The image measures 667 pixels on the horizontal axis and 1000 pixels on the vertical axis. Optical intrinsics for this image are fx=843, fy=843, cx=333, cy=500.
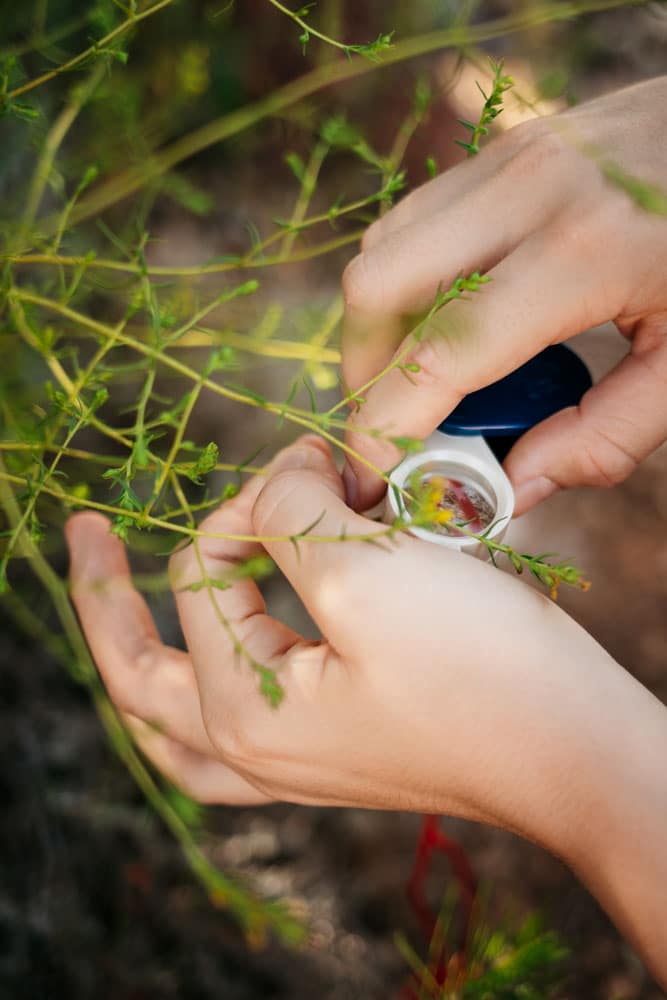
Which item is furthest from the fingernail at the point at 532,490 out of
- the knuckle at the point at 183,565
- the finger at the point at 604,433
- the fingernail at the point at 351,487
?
the knuckle at the point at 183,565

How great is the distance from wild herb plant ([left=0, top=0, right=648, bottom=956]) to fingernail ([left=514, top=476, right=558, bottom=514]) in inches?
1.7

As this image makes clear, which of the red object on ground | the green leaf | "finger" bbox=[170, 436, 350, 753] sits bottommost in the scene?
the red object on ground

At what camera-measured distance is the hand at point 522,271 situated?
51cm

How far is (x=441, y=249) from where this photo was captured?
1.79 feet

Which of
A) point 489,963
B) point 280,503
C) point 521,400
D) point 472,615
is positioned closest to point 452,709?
point 472,615

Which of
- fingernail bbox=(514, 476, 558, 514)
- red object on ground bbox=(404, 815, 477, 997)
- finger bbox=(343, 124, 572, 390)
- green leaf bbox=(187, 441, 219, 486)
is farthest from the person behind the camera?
red object on ground bbox=(404, 815, 477, 997)

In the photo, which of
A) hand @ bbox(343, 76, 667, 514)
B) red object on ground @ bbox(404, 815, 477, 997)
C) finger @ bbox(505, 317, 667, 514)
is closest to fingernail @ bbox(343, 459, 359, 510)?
hand @ bbox(343, 76, 667, 514)

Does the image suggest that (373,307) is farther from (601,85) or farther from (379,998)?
(601,85)

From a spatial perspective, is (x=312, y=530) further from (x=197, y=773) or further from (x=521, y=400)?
(x=197, y=773)

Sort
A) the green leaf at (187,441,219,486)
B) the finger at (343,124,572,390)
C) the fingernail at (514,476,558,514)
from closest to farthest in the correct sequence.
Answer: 1. the green leaf at (187,441,219,486)
2. the finger at (343,124,572,390)
3. the fingernail at (514,476,558,514)

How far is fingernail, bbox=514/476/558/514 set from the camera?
0.65 metres

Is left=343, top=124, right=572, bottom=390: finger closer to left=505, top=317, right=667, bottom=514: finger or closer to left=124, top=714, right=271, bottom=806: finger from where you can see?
left=505, top=317, right=667, bottom=514: finger

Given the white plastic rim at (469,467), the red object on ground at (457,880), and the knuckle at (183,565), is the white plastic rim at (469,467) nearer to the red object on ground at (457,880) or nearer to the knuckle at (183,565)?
the knuckle at (183,565)

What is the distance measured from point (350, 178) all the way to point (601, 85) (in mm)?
471
